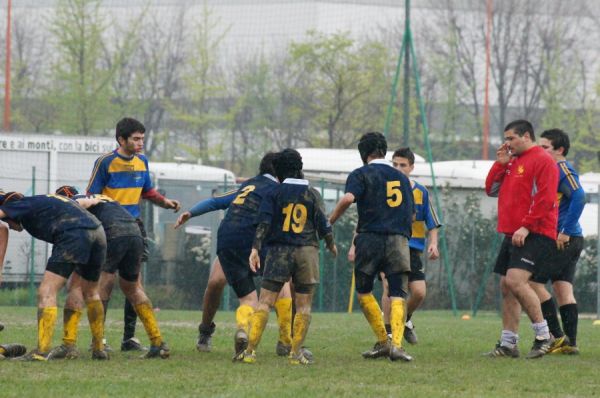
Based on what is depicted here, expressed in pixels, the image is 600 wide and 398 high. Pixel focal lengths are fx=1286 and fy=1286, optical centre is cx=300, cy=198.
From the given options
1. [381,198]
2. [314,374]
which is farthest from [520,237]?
[314,374]

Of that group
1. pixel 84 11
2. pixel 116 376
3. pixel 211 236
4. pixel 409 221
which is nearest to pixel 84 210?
pixel 116 376

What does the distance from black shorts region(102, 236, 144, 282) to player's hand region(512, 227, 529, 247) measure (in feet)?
10.2

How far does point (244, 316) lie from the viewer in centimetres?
1054

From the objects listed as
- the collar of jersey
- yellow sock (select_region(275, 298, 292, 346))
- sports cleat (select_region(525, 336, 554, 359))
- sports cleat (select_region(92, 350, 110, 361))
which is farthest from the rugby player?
sports cleat (select_region(92, 350, 110, 361))

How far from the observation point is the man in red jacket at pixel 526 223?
10.9 metres

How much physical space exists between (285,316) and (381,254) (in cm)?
97

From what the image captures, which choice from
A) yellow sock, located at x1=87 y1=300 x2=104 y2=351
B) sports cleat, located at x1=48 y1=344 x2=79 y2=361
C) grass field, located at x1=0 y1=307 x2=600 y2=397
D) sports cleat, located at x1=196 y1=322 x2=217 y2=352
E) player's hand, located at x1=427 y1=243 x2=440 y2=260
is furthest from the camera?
player's hand, located at x1=427 y1=243 x2=440 y2=260

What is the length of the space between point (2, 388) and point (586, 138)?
3268 centimetres

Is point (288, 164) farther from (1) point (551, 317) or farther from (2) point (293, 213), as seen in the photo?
(1) point (551, 317)

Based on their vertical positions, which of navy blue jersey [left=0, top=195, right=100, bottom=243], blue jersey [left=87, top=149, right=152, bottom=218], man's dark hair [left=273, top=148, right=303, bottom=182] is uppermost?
man's dark hair [left=273, top=148, right=303, bottom=182]

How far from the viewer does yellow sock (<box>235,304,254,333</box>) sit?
34.2ft

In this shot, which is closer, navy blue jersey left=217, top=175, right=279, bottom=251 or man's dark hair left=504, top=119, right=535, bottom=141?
navy blue jersey left=217, top=175, right=279, bottom=251

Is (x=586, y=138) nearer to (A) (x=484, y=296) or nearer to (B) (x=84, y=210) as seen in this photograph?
(A) (x=484, y=296)

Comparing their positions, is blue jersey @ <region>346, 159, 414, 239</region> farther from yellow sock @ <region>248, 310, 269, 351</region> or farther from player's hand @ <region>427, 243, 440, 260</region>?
player's hand @ <region>427, 243, 440, 260</region>
